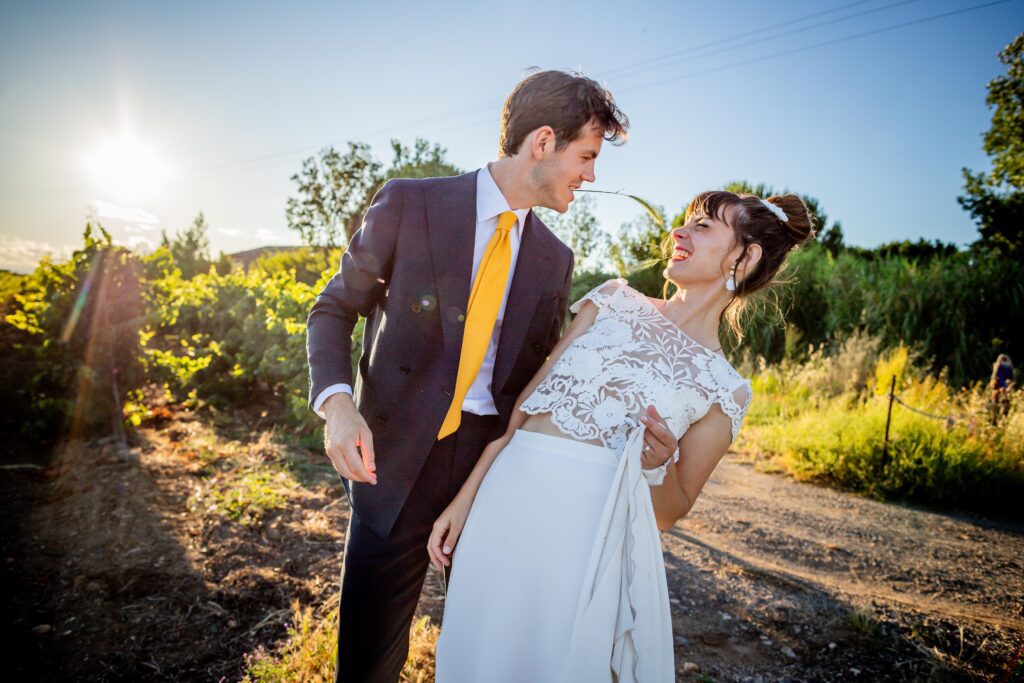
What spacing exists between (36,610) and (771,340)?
45.2 feet

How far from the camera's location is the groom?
5.59 feet

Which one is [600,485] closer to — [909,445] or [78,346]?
[78,346]

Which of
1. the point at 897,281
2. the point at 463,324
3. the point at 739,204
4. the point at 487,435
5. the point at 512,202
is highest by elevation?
the point at 897,281

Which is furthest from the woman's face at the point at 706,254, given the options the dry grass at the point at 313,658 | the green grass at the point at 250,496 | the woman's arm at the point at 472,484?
the green grass at the point at 250,496

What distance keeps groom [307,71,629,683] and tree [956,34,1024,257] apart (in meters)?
23.4

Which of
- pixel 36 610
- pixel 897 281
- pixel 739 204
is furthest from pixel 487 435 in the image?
pixel 897 281

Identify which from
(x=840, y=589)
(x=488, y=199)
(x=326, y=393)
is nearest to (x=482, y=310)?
(x=488, y=199)

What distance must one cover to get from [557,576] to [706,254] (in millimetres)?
1309

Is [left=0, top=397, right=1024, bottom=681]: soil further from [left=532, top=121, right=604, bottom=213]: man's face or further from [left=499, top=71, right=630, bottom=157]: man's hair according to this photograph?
[left=499, top=71, right=630, bottom=157]: man's hair

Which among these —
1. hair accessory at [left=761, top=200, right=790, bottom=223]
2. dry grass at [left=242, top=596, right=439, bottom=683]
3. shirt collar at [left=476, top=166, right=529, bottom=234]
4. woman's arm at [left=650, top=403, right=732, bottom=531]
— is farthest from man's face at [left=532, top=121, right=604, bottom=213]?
dry grass at [left=242, top=596, right=439, bottom=683]

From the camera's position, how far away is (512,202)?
1.93 metres

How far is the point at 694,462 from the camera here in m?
1.79

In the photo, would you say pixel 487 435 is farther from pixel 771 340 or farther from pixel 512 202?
pixel 771 340

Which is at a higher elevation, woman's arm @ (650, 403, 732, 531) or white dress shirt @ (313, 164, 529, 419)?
white dress shirt @ (313, 164, 529, 419)
